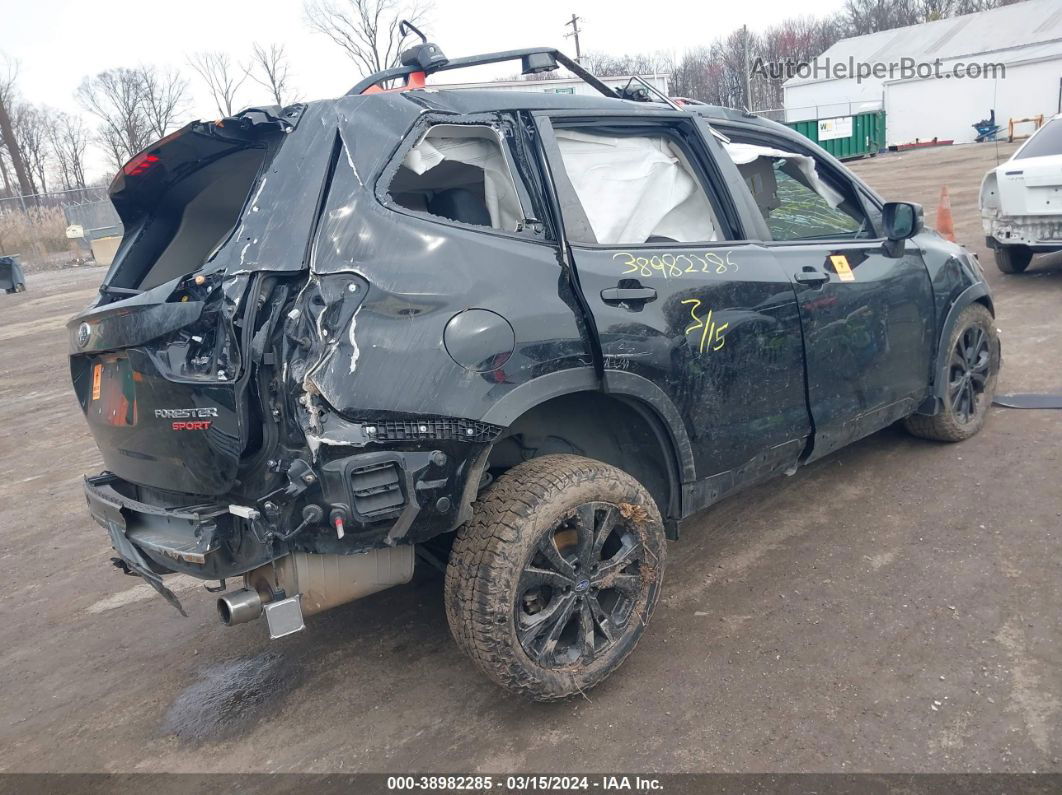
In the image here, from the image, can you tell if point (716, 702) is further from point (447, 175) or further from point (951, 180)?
point (951, 180)

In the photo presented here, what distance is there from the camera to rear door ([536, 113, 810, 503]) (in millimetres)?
2986

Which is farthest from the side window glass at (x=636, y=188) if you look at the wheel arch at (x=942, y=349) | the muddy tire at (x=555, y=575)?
the wheel arch at (x=942, y=349)

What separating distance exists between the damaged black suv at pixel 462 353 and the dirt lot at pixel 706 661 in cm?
34

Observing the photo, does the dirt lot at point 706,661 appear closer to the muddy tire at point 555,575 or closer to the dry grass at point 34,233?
the muddy tire at point 555,575

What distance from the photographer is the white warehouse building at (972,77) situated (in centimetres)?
3938

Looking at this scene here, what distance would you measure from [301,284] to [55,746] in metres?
1.98

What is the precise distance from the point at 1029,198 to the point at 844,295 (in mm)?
5870

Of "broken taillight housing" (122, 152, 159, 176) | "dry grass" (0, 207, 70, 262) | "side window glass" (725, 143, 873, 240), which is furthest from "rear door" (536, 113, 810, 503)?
"dry grass" (0, 207, 70, 262)

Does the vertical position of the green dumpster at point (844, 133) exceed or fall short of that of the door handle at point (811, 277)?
it exceeds it

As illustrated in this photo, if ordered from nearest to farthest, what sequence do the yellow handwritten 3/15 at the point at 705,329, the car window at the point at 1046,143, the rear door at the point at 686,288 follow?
the rear door at the point at 686,288 → the yellow handwritten 3/15 at the point at 705,329 → the car window at the point at 1046,143

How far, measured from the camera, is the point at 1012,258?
921cm

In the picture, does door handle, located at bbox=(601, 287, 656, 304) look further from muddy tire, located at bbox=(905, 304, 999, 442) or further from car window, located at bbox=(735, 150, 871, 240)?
muddy tire, located at bbox=(905, 304, 999, 442)

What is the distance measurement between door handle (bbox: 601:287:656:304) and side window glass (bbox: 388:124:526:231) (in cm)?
39

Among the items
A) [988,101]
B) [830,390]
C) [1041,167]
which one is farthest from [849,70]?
[830,390]
